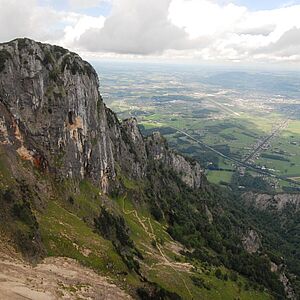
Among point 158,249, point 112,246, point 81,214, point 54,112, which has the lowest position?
point 158,249

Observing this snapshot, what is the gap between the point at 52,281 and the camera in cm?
6781

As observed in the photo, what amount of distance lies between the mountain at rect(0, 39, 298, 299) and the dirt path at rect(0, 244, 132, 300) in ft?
0.82

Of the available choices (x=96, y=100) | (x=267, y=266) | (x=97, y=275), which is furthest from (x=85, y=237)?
(x=267, y=266)

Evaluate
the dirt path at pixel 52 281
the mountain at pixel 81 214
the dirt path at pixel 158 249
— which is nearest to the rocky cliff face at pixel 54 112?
the mountain at pixel 81 214

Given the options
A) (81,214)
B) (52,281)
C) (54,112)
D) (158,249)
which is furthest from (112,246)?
(54,112)

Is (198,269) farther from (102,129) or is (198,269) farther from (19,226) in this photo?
(19,226)

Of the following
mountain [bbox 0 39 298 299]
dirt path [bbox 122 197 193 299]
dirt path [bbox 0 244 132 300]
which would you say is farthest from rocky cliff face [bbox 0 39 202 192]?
dirt path [bbox 0 244 132 300]

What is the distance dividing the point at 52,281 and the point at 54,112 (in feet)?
191

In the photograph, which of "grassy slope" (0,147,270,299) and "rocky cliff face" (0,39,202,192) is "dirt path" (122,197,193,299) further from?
"rocky cliff face" (0,39,202,192)

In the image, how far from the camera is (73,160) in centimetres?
11619

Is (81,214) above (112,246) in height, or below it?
above

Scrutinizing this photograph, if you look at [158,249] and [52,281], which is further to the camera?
[158,249]

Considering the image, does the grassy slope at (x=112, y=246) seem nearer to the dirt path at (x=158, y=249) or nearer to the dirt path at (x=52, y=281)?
the dirt path at (x=158, y=249)

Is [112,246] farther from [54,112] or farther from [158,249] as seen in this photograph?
[54,112]
